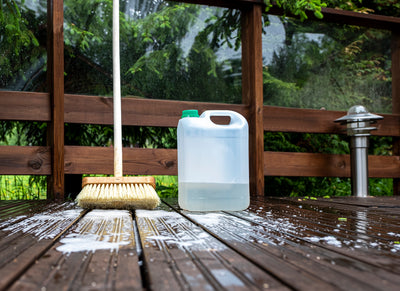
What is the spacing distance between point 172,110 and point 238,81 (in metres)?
0.63

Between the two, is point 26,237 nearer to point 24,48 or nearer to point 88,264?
point 88,264

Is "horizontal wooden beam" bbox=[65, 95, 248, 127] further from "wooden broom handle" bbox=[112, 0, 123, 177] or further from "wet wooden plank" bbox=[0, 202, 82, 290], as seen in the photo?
"wet wooden plank" bbox=[0, 202, 82, 290]

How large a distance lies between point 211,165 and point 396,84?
2.44 m

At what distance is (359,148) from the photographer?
278 cm

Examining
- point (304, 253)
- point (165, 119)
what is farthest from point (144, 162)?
point (304, 253)

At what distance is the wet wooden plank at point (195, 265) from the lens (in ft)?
1.97

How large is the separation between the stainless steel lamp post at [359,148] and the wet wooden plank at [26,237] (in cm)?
207

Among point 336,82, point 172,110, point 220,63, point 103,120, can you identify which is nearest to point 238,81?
point 220,63

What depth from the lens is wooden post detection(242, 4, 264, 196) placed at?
2.78m

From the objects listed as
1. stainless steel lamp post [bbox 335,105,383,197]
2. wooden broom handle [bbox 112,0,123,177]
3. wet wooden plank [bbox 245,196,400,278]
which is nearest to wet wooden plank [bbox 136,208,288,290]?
wet wooden plank [bbox 245,196,400,278]

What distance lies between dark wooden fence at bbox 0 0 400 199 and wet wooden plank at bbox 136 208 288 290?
1609mm

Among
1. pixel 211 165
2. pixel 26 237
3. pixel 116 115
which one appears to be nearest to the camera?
pixel 26 237

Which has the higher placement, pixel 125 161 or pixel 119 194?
pixel 125 161

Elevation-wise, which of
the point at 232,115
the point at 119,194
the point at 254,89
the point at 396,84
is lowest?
the point at 119,194
